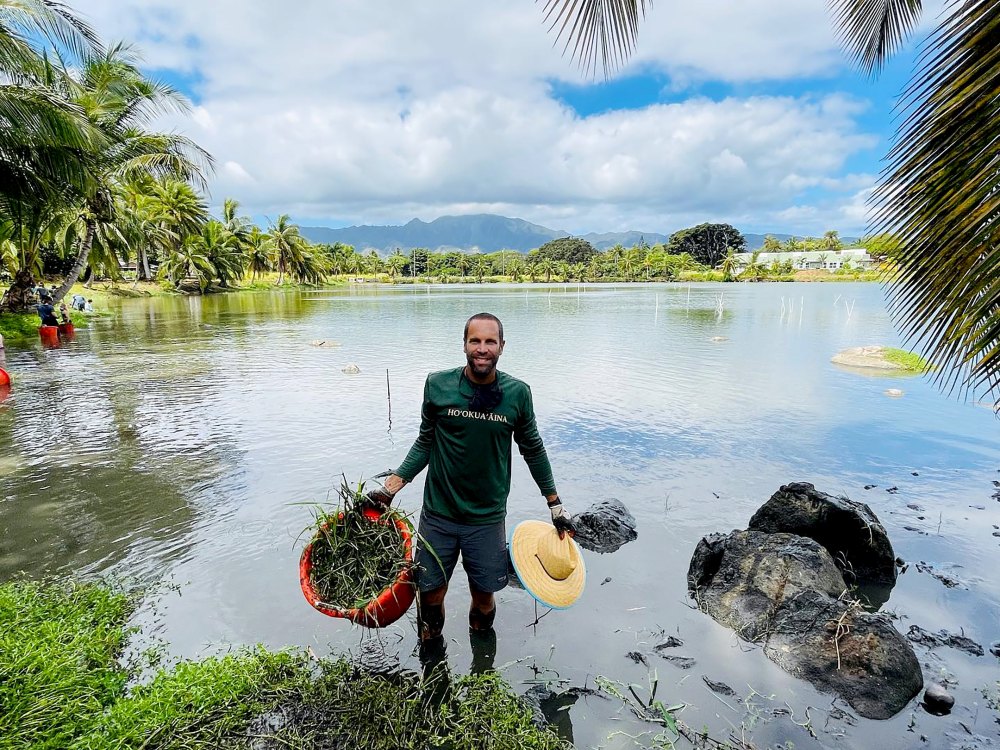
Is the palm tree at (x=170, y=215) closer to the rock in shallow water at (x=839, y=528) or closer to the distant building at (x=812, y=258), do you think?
the rock in shallow water at (x=839, y=528)

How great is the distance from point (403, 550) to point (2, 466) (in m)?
7.12

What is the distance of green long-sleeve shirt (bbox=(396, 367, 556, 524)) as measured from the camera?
3289mm

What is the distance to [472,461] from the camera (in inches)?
131

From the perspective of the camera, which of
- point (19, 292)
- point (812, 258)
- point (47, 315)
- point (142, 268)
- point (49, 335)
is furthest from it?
point (812, 258)

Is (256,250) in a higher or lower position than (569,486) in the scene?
higher

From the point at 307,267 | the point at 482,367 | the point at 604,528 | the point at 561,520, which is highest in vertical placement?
the point at 307,267

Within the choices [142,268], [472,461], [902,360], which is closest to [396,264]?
[142,268]

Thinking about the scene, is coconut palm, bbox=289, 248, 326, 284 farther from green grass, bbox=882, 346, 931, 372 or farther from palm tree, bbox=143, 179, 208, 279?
green grass, bbox=882, 346, 931, 372

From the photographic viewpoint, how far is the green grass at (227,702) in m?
2.93

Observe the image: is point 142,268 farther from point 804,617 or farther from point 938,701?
Answer: point 938,701

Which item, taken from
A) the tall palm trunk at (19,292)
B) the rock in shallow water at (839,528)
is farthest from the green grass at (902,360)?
the tall palm trunk at (19,292)

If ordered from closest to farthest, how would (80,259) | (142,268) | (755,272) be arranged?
1. (80,259)
2. (142,268)
3. (755,272)

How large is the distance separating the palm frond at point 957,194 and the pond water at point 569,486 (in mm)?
2735

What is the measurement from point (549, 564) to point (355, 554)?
1269mm
